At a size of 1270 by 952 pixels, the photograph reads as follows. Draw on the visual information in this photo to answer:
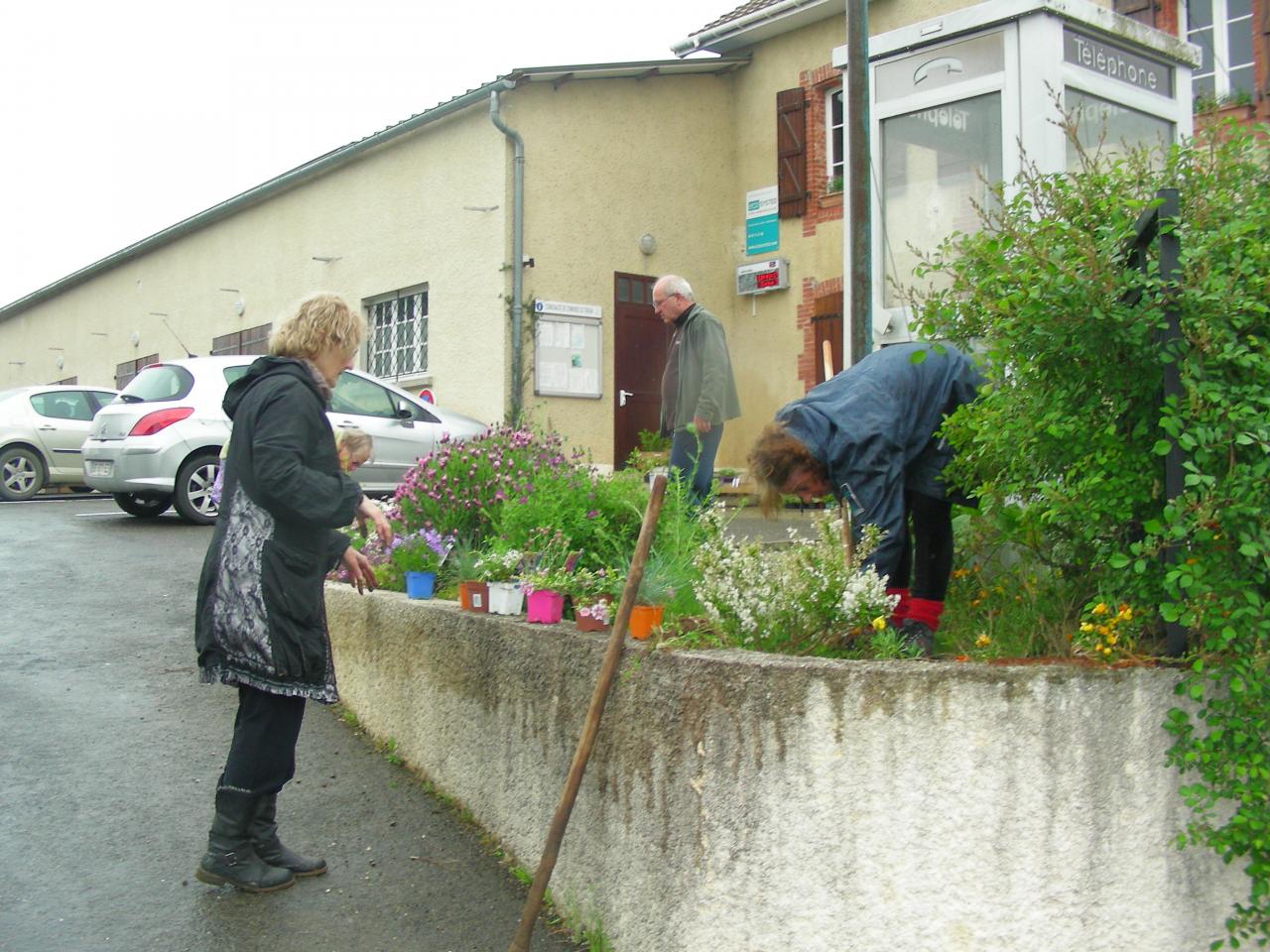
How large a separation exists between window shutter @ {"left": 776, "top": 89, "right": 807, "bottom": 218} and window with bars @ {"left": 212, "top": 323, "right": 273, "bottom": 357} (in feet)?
29.2

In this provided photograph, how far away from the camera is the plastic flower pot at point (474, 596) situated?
476cm

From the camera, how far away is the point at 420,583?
5328mm

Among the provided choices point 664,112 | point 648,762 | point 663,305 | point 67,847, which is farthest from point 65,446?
point 648,762

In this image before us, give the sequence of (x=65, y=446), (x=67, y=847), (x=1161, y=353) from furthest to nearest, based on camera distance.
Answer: (x=65, y=446)
(x=67, y=847)
(x=1161, y=353)

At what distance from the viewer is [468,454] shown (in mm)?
5840

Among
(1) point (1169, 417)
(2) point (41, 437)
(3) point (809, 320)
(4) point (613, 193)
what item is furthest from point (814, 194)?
(1) point (1169, 417)

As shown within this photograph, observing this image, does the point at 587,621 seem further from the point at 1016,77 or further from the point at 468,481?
the point at 1016,77

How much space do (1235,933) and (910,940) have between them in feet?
2.68

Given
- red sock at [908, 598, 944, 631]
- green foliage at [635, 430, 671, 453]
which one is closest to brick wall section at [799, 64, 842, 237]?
green foliage at [635, 430, 671, 453]

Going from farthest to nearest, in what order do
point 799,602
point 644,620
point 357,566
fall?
point 357,566
point 644,620
point 799,602

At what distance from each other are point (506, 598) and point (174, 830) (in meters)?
1.44

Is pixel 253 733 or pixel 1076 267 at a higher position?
pixel 1076 267

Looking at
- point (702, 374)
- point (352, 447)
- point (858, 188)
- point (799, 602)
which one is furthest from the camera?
point (702, 374)

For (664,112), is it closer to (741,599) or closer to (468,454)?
(468,454)
